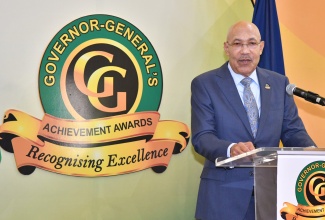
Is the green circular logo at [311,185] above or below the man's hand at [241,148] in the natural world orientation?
below

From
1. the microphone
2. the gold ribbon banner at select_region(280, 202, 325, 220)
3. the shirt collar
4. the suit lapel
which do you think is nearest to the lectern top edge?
the gold ribbon banner at select_region(280, 202, 325, 220)

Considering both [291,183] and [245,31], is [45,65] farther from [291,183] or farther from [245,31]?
[291,183]

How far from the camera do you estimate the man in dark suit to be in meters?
3.21

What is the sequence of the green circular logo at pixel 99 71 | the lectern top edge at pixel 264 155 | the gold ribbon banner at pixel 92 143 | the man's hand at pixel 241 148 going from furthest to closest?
1. the green circular logo at pixel 99 71
2. the gold ribbon banner at pixel 92 143
3. the man's hand at pixel 241 148
4. the lectern top edge at pixel 264 155

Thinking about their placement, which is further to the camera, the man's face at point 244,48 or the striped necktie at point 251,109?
the man's face at point 244,48

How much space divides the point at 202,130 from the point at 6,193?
2.02 meters

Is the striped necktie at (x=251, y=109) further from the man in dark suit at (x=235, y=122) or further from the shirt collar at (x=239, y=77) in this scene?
the shirt collar at (x=239, y=77)

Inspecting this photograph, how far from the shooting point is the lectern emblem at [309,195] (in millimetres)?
2447

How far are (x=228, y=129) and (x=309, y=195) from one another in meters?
0.98

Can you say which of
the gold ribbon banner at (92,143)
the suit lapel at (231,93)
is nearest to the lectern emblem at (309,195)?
the suit lapel at (231,93)

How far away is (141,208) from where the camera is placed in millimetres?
5031

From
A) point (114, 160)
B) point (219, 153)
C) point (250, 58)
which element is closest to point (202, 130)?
point (219, 153)

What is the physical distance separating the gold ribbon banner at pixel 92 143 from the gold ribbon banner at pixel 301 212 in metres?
2.68

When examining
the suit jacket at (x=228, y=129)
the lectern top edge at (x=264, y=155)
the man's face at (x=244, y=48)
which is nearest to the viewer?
the lectern top edge at (x=264, y=155)
